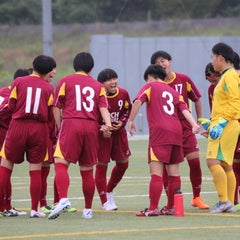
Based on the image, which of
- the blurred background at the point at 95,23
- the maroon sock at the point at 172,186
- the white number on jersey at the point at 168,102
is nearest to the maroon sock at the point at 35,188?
the maroon sock at the point at 172,186

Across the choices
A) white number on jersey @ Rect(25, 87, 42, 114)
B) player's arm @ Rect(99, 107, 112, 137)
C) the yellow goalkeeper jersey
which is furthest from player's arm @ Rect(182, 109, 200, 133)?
white number on jersey @ Rect(25, 87, 42, 114)

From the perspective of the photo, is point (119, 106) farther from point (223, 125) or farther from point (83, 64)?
point (223, 125)

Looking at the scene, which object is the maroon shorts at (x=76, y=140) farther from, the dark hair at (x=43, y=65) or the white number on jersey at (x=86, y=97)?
the dark hair at (x=43, y=65)

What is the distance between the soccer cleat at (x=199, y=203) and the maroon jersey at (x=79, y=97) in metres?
2.10

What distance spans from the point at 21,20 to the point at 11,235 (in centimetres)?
4474

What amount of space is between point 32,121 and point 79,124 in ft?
2.22

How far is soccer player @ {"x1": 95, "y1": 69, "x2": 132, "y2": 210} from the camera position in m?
14.3

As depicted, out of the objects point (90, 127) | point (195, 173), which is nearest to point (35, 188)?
point (90, 127)

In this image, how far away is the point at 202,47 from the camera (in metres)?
37.8

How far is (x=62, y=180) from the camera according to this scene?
12781 mm

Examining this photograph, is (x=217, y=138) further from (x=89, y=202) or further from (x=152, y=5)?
(x=152, y=5)

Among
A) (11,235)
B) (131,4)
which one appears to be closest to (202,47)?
(131,4)

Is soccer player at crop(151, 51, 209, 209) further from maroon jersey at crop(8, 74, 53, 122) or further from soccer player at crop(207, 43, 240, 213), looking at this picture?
maroon jersey at crop(8, 74, 53, 122)

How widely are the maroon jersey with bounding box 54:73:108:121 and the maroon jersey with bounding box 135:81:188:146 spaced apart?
0.57 metres
